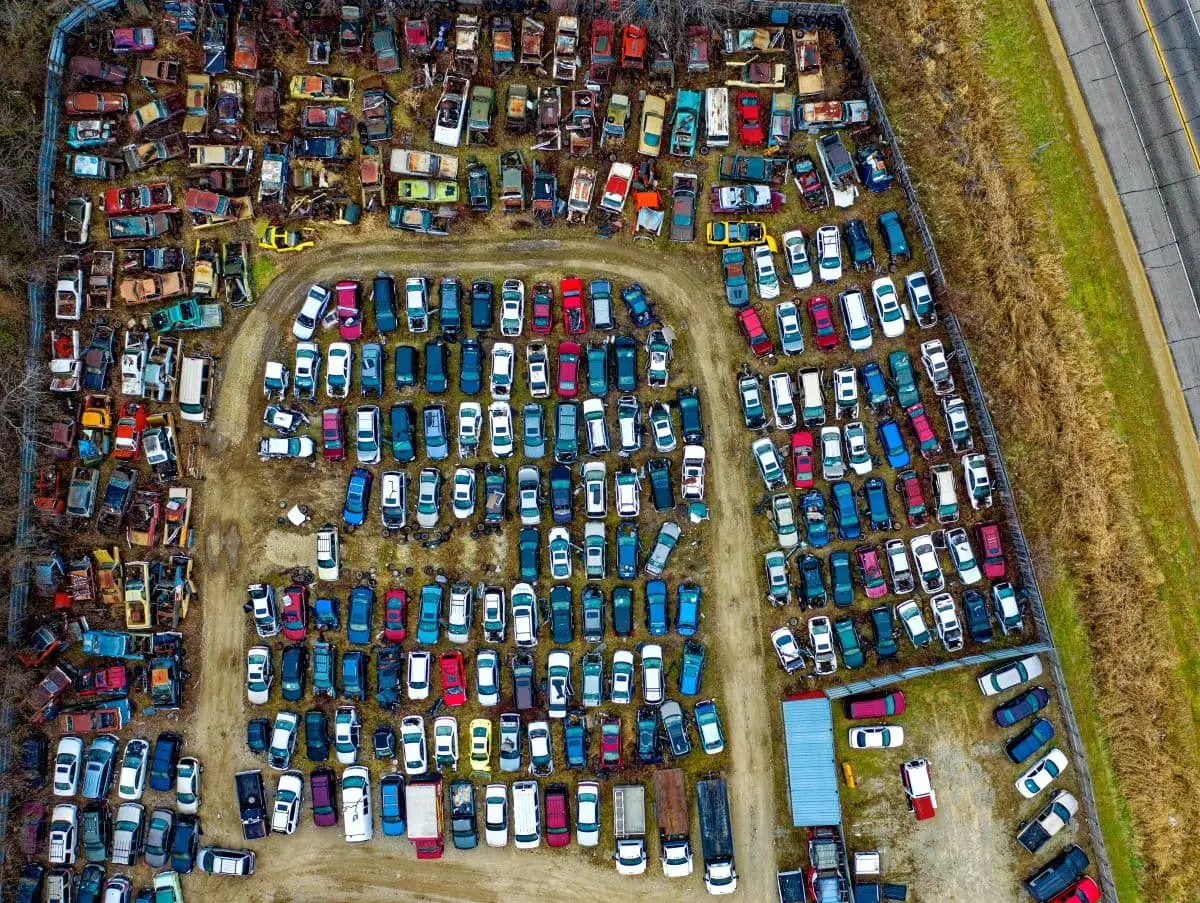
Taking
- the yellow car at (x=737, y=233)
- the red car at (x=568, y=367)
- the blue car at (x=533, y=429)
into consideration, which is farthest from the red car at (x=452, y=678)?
the yellow car at (x=737, y=233)

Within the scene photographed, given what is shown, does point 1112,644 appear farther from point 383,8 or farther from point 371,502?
point 383,8

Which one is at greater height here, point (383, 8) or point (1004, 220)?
point (383, 8)

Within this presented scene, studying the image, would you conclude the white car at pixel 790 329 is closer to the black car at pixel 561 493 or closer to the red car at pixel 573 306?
the red car at pixel 573 306

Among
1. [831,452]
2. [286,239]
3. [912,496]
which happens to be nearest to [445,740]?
[831,452]

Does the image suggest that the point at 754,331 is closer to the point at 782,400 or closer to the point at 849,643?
the point at 782,400

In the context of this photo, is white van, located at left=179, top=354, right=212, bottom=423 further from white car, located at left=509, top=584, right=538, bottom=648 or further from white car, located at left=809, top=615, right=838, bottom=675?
white car, located at left=809, top=615, right=838, bottom=675

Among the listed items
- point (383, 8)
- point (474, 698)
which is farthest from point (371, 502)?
point (383, 8)
